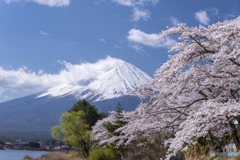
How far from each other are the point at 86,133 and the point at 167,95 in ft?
63.2

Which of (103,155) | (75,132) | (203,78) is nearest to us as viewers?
(203,78)

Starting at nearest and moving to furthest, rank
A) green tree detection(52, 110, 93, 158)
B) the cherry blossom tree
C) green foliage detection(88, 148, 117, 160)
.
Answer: the cherry blossom tree, green foliage detection(88, 148, 117, 160), green tree detection(52, 110, 93, 158)

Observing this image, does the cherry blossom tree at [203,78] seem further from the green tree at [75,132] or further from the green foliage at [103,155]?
the green tree at [75,132]

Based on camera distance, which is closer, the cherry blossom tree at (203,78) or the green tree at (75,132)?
the cherry blossom tree at (203,78)

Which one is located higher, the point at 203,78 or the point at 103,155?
the point at 203,78

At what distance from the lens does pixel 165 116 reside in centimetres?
1623

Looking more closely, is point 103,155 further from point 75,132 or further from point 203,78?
point 203,78

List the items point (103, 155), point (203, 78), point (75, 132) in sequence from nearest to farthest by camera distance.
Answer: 1. point (203, 78)
2. point (103, 155)
3. point (75, 132)

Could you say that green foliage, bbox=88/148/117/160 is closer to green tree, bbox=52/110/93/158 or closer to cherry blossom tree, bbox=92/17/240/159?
green tree, bbox=52/110/93/158

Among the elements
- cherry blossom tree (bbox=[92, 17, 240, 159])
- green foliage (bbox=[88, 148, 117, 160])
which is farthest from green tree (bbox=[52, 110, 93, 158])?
cherry blossom tree (bbox=[92, 17, 240, 159])

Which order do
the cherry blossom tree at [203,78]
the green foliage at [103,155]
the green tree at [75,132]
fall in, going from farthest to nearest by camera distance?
1. the green tree at [75,132]
2. the green foliage at [103,155]
3. the cherry blossom tree at [203,78]

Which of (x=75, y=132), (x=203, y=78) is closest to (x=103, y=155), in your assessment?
(x=75, y=132)

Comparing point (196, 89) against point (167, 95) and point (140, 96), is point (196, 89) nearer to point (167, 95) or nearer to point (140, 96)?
point (167, 95)

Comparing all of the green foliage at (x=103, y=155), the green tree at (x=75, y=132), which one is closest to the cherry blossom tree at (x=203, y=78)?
the green foliage at (x=103, y=155)
